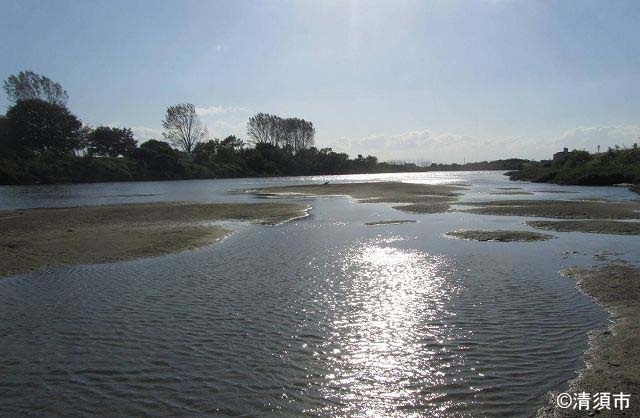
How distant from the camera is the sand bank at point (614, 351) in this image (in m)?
5.85

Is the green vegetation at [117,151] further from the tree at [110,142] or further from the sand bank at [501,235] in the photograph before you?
the sand bank at [501,235]

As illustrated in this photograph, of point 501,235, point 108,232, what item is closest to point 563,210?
point 501,235

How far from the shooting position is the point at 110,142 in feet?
403

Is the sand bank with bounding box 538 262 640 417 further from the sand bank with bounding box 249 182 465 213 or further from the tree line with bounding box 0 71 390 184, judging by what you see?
the tree line with bounding box 0 71 390 184

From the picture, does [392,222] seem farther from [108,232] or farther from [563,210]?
[108,232]

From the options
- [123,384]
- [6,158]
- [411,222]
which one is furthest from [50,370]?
[6,158]

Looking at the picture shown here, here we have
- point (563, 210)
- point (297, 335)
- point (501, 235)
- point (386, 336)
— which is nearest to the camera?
point (386, 336)

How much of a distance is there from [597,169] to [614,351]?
66746 mm

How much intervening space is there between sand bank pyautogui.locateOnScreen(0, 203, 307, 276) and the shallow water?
1.90m

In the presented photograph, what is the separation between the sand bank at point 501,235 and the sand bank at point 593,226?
2401 millimetres

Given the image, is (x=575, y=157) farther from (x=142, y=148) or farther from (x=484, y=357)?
(x=142, y=148)

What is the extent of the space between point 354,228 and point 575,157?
71.8m

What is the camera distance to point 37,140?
100m

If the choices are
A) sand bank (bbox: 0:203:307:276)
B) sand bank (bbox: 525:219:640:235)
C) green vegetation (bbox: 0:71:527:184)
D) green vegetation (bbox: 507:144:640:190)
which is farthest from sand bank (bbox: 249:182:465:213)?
green vegetation (bbox: 0:71:527:184)
